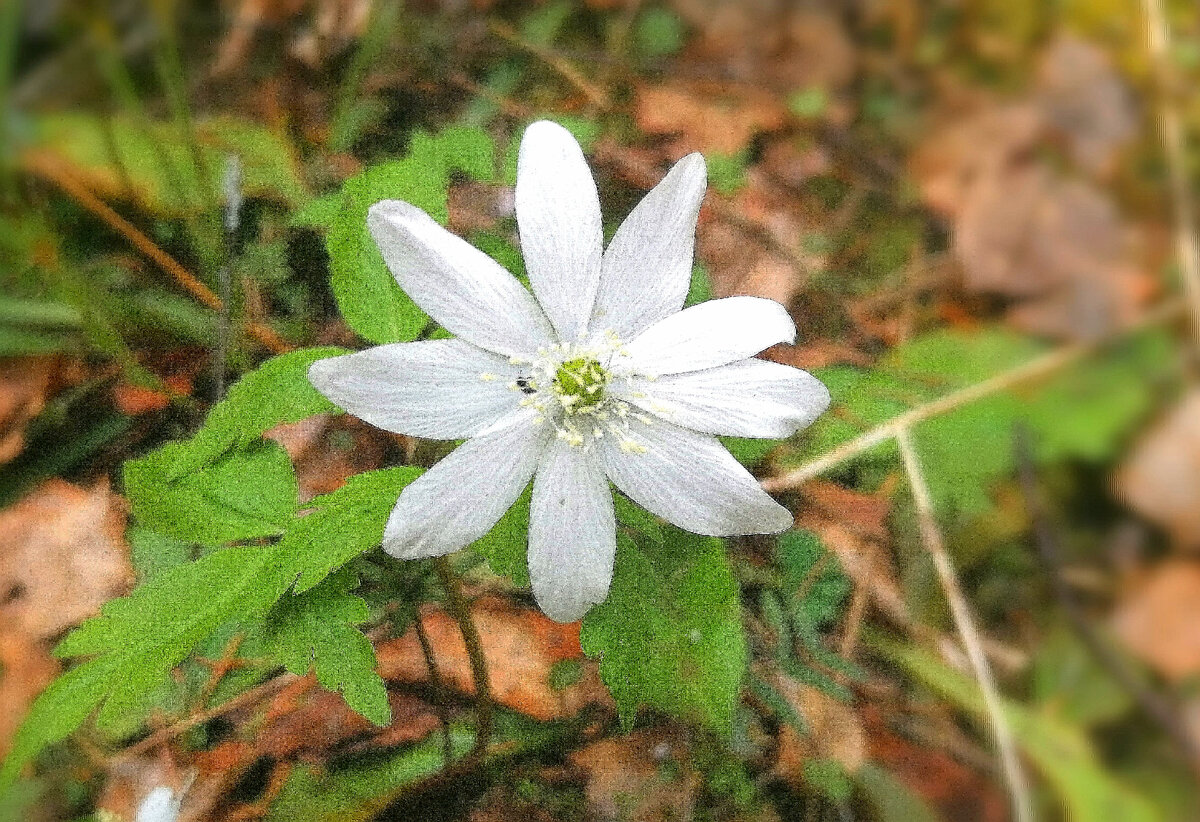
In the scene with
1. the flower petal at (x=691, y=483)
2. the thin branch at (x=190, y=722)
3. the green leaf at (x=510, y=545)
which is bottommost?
the thin branch at (x=190, y=722)

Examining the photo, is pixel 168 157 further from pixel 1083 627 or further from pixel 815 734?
pixel 1083 627

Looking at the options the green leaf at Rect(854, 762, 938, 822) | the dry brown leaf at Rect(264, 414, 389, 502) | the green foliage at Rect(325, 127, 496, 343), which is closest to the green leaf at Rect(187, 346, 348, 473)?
the green foliage at Rect(325, 127, 496, 343)

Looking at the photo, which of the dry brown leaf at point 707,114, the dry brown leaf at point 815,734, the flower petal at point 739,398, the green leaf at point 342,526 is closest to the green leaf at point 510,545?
the green leaf at point 342,526

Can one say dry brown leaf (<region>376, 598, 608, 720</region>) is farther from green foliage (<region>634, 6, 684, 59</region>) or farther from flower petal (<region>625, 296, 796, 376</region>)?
green foliage (<region>634, 6, 684, 59</region>)

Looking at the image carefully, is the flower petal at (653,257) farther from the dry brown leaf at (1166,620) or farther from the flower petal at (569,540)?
the dry brown leaf at (1166,620)

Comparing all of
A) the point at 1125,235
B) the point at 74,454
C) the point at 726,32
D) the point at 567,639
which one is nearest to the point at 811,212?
the point at 726,32

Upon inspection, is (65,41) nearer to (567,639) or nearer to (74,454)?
(74,454)
